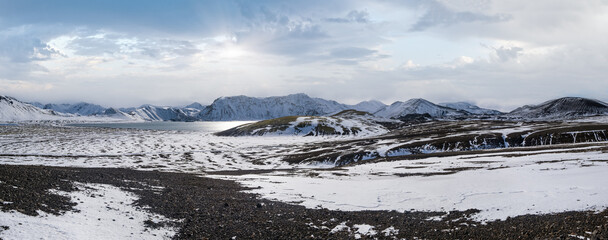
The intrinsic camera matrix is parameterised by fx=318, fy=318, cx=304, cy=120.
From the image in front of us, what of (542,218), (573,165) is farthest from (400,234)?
(573,165)

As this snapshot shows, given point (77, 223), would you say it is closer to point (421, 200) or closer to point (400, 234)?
point (400, 234)

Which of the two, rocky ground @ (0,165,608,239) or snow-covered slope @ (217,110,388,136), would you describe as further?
snow-covered slope @ (217,110,388,136)

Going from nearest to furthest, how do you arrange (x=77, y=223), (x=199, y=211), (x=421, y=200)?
(x=77, y=223) < (x=199, y=211) < (x=421, y=200)

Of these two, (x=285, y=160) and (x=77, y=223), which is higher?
(x=77, y=223)

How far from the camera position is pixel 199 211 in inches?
824

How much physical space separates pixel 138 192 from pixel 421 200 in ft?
71.6

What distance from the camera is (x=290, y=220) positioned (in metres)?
20.0

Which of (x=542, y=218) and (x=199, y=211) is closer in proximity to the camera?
(x=542, y=218)

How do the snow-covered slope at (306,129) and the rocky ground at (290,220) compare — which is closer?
the rocky ground at (290,220)

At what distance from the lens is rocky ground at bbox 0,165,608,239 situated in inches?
582

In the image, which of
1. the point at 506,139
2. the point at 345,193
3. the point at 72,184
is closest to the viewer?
the point at 72,184

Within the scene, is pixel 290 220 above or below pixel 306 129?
below

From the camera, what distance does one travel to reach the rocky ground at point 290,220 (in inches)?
582

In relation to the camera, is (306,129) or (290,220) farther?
(306,129)
